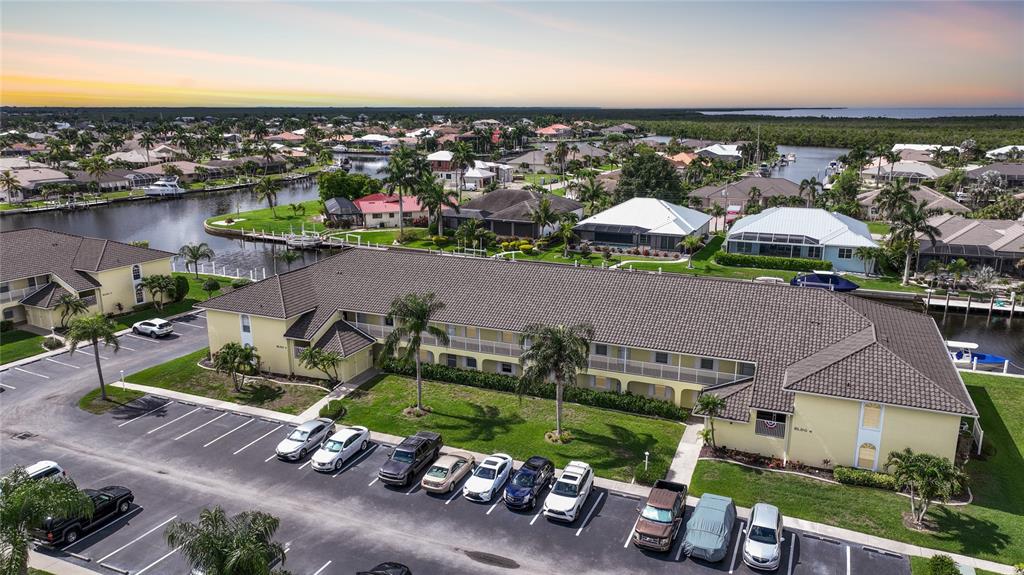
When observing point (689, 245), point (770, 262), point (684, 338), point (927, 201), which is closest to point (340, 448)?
point (684, 338)

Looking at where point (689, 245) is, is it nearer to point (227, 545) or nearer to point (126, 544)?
point (126, 544)

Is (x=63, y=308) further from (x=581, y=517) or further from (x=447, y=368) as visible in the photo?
(x=581, y=517)

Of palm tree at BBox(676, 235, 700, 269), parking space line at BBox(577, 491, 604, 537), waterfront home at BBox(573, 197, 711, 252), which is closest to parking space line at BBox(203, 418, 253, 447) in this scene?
parking space line at BBox(577, 491, 604, 537)

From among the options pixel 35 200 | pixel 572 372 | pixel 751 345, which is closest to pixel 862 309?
pixel 751 345

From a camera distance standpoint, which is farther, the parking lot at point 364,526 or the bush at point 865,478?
the bush at point 865,478

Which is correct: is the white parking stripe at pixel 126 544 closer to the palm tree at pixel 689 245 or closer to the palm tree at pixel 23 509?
the palm tree at pixel 23 509

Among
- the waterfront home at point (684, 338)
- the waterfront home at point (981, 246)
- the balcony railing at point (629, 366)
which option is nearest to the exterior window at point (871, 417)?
the waterfront home at point (684, 338)
